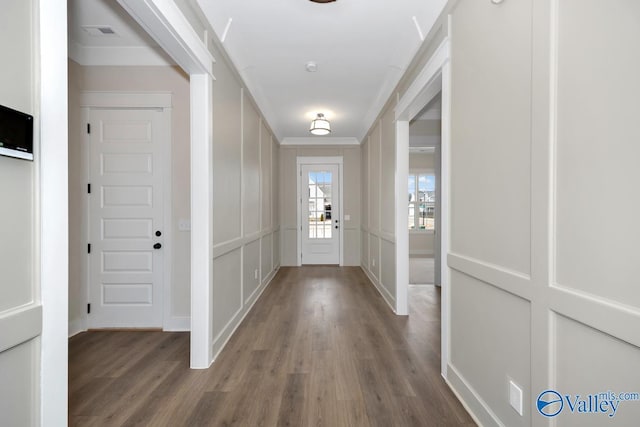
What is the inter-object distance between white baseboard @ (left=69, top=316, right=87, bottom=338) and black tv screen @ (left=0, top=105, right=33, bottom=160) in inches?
111

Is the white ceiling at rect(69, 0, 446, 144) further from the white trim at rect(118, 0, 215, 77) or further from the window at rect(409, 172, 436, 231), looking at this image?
the window at rect(409, 172, 436, 231)

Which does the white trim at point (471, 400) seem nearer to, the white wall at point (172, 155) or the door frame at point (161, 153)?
the white wall at point (172, 155)

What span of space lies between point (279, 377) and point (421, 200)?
8006 millimetres

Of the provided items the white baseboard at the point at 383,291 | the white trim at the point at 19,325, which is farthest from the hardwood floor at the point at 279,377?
the white trim at the point at 19,325

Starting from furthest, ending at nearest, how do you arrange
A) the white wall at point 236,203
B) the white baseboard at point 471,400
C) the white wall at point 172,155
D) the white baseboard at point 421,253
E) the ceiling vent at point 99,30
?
1. the white baseboard at point 421,253
2. the white wall at point 172,155
3. the ceiling vent at point 99,30
4. the white wall at point 236,203
5. the white baseboard at point 471,400

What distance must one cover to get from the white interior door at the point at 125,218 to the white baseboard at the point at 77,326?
0.06 meters

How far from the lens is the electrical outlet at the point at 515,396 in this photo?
145 centimetres

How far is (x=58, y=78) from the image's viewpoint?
3.80 ft

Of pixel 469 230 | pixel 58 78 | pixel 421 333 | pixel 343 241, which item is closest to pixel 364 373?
pixel 421 333

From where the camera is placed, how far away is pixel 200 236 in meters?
2.44

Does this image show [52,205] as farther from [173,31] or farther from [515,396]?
[515,396]

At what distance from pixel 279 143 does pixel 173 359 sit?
5.02m

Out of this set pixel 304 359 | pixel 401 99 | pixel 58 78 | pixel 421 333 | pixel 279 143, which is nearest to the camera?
pixel 58 78

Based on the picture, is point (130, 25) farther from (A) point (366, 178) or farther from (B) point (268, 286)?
(A) point (366, 178)
